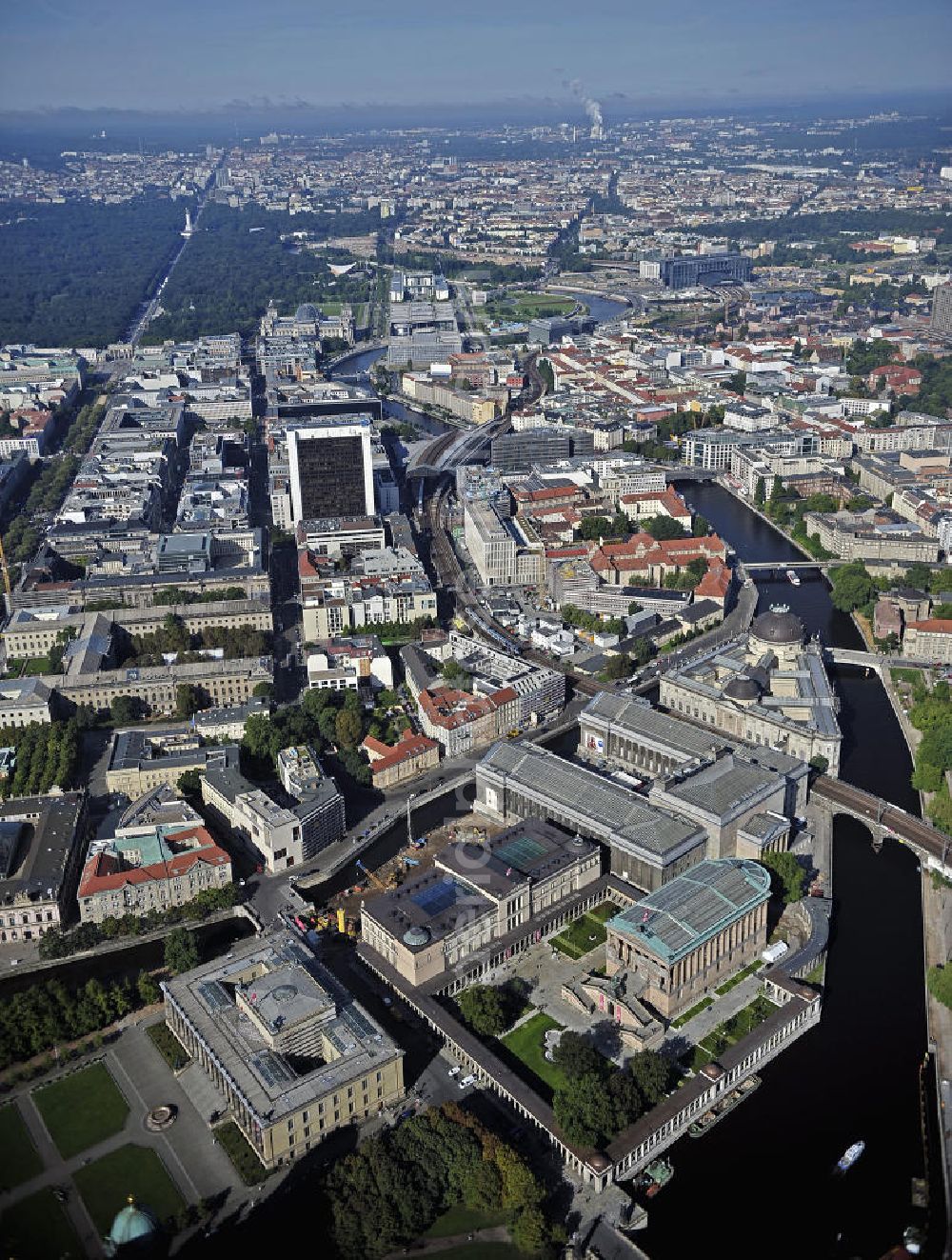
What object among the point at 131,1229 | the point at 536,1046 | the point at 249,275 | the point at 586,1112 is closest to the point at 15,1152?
the point at 131,1229

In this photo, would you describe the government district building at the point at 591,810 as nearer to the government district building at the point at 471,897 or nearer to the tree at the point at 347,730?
the government district building at the point at 471,897

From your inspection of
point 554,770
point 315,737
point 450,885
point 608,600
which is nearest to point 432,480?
point 608,600

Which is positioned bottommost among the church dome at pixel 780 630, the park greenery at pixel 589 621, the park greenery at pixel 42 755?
the park greenery at pixel 42 755

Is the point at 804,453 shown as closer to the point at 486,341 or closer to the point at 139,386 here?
the point at 486,341

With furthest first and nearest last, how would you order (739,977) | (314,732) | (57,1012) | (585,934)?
(314,732), (585,934), (739,977), (57,1012)

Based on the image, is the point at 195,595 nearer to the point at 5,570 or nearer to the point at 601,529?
the point at 5,570

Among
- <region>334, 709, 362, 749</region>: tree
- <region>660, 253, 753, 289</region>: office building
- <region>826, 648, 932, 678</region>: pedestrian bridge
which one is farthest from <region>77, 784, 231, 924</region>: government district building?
<region>660, 253, 753, 289</region>: office building

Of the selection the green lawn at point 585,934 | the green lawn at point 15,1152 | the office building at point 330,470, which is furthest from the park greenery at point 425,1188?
the office building at point 330,470
